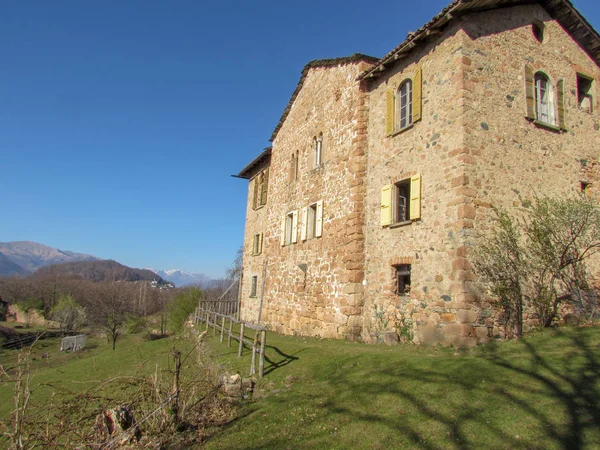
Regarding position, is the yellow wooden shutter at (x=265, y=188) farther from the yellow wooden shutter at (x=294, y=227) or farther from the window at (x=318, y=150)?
the window at (x=318, y=150)

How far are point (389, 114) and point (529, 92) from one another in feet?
12.1

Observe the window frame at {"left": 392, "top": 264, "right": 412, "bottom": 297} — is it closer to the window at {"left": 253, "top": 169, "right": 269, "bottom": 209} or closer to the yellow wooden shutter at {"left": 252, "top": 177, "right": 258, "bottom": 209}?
the window at {"left": 253, "top": 169, "right": 269, "bottom": 209}

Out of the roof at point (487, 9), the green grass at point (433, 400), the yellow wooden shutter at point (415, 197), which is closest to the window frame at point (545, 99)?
the roof at point (487, 9)

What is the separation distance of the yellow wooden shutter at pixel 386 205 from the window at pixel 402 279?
1.30m

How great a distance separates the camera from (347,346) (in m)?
10.9

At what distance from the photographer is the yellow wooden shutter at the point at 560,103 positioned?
36.6 ft

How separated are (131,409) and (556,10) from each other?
48.2 feet

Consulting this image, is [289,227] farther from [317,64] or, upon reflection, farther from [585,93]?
[585,93]

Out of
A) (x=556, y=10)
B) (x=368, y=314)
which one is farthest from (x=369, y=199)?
(x=556, y=10)

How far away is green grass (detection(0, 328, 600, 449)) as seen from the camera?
496 cm

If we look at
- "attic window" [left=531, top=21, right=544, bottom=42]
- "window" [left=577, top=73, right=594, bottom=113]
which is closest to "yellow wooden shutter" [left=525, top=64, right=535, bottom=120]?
"attic window" [left=531, top=21, right=544, bottom=42]

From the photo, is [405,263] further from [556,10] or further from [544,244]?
[556,10]

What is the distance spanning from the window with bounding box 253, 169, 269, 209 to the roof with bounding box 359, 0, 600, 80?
9.45m

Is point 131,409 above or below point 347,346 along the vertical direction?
below
